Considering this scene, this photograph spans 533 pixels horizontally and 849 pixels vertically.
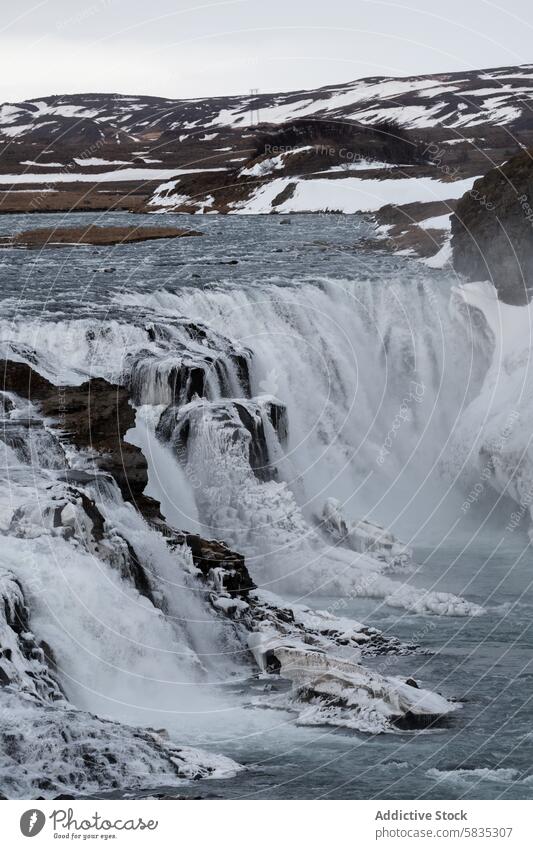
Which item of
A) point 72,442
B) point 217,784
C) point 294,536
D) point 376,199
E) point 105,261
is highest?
point 376,199

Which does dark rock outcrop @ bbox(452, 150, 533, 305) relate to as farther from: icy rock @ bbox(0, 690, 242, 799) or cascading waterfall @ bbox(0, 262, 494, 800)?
icy rock @ bbox(0, 690, 242, 799)

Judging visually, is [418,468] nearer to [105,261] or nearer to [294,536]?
[294,536]

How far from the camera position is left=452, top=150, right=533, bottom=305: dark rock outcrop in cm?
3912

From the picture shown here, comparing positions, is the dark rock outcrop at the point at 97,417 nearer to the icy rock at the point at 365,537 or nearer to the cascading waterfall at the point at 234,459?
the cascading waterfall at the point at 234,459

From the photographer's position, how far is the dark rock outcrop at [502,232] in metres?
39.1

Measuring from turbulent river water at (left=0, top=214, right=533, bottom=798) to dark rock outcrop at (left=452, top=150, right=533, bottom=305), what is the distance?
4.60 ft

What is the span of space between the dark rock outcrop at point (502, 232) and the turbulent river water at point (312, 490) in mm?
1403

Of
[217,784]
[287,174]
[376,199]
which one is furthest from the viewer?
[287,174]

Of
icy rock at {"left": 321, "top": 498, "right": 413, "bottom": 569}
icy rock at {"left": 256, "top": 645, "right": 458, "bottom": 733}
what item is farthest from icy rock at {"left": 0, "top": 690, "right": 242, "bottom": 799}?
icy rock at {"left": 321, "top": 498, "right": 413, "bottom": 569}

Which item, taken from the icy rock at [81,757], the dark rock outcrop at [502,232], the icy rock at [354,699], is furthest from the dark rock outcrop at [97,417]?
the dark rock outcrop at [502,232]

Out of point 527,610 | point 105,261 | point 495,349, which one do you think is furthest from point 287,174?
point 527,610

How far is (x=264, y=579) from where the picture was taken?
27750mm

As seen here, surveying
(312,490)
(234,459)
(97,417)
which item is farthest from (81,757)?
(312,490)

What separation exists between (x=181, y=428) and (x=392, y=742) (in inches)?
456
